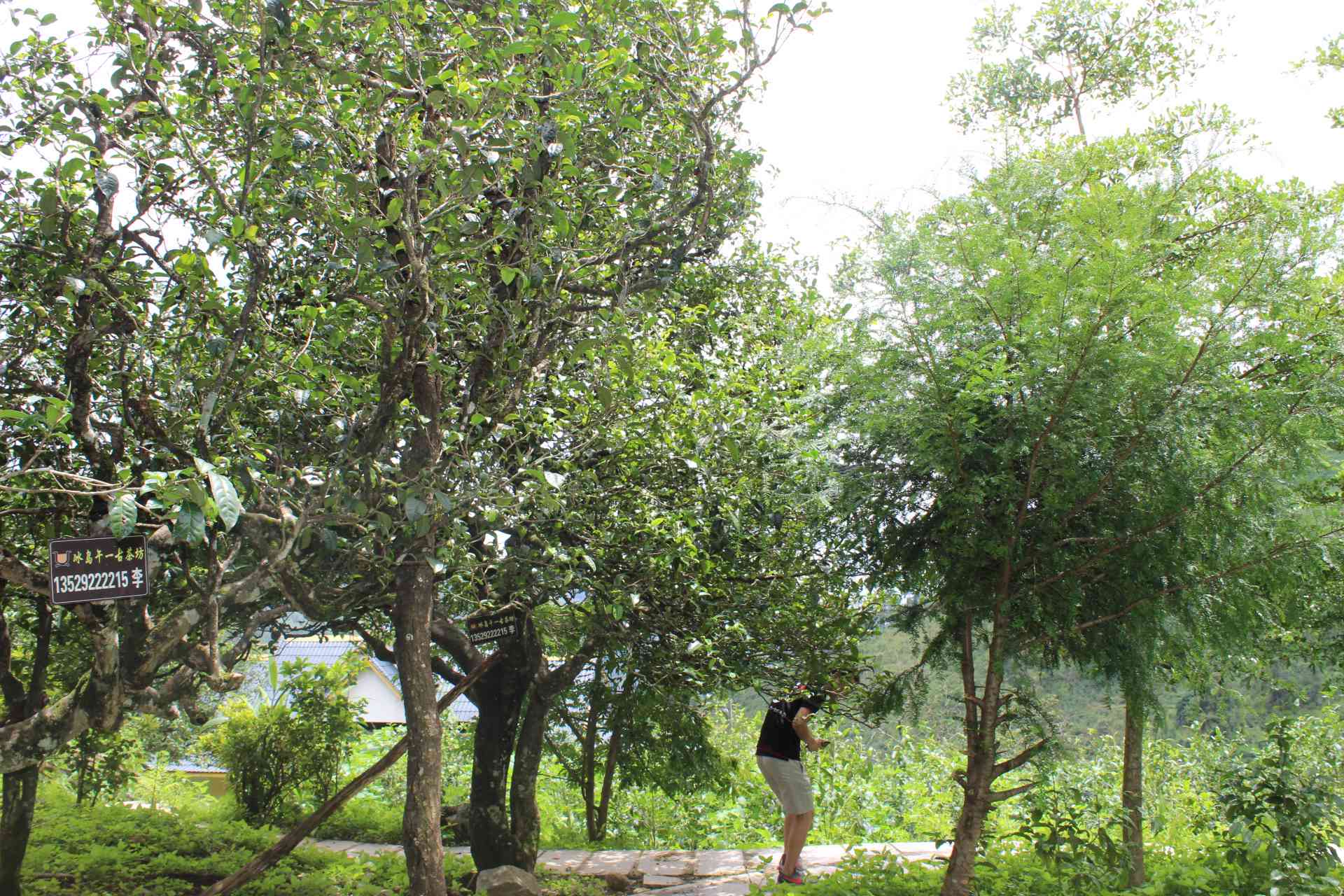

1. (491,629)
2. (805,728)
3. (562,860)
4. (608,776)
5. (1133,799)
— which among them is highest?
(491,629)

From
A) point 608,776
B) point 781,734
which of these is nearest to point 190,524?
point 781,734

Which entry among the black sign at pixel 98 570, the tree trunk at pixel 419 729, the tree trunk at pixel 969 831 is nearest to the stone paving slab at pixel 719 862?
the tree trunk at pixel 969 831

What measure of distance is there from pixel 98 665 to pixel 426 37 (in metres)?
3.13

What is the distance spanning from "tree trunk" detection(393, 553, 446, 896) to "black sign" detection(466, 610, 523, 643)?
0.91m

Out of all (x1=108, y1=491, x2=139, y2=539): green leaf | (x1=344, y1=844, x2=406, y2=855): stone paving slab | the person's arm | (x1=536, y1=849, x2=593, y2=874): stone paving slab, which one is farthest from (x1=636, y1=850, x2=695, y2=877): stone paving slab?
(x1=108, y1=491, x2=139, y2=539): green leaf

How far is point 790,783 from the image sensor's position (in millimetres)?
6027

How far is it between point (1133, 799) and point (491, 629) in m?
3.87

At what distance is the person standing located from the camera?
5859 millimetres

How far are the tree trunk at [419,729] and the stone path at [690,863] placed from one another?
264 cm

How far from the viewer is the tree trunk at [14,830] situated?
5418 mm

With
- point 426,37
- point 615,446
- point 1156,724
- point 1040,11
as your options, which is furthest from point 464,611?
point 1040,11

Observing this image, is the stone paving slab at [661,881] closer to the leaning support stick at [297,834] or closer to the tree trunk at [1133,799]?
the leaning support stick at [297,834]

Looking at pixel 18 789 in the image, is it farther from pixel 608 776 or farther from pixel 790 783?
pixel 790 783

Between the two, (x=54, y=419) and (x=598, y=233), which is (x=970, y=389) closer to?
(x=598, y=233)
